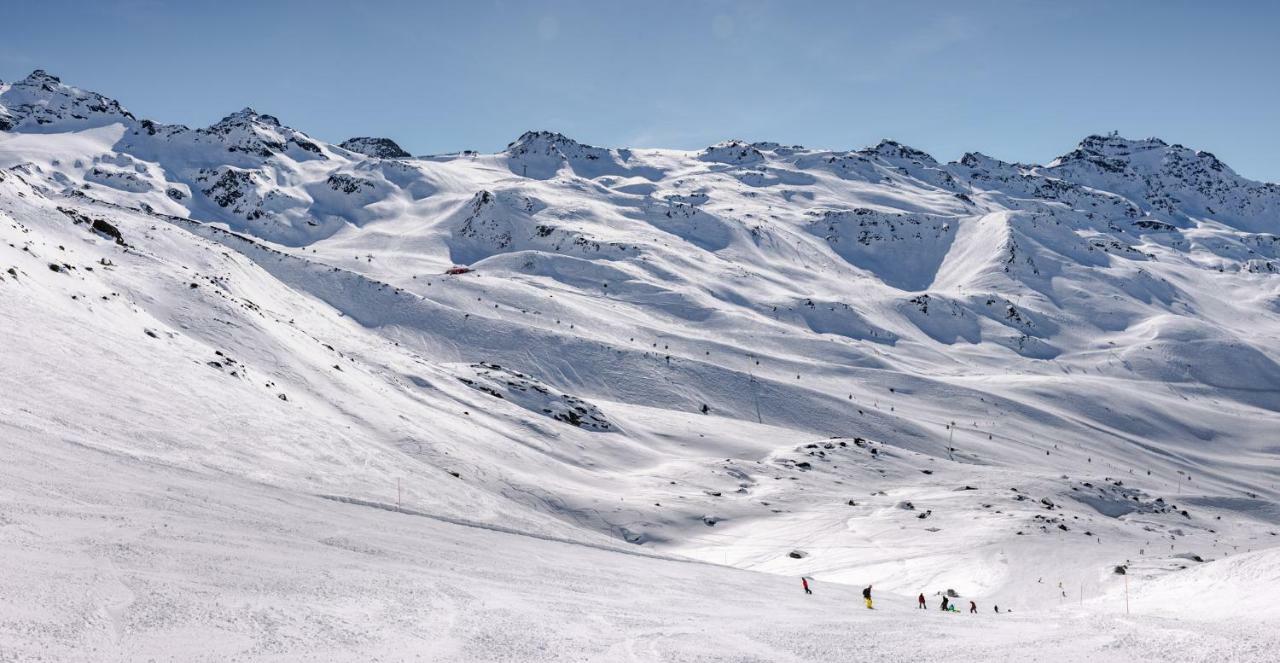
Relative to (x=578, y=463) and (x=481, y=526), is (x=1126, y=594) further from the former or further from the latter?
(x=578, y=463)

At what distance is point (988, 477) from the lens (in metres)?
68.7

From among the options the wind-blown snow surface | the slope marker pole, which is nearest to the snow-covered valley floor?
the wind-blown snow surface

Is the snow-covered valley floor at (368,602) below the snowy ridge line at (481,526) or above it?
above

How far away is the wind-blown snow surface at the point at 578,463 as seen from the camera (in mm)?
17547

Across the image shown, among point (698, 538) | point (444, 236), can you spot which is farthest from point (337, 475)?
point (444, 236)

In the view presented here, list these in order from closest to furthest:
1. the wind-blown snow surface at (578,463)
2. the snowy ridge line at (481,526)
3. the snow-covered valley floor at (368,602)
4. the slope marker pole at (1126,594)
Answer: the snow-covered valley floor at (368,602)
the wind-blown snow surface at (578,463)
the slope marker pole at (1126,594)
the snowy ridge line at (481,526)

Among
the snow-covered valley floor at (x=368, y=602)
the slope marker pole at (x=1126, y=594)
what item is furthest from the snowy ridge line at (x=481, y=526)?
the slope marker pole at (x=1126, y=594)

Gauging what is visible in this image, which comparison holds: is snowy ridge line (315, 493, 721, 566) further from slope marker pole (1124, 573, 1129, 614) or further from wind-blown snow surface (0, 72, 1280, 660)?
slope marker pole (1124, 573, 1129, 614)

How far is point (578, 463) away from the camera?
193ft

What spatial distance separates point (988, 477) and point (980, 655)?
56.2m

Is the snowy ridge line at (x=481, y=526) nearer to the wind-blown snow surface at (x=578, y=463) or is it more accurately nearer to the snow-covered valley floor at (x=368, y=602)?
the wind-blown snow surface at (x=578, y=463)

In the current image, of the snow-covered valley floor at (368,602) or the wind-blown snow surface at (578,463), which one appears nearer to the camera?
the snow-covered valley floor at (368,602)

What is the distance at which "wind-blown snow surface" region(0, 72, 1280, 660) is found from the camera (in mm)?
17547

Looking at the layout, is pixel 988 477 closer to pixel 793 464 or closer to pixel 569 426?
pixel 793 464
